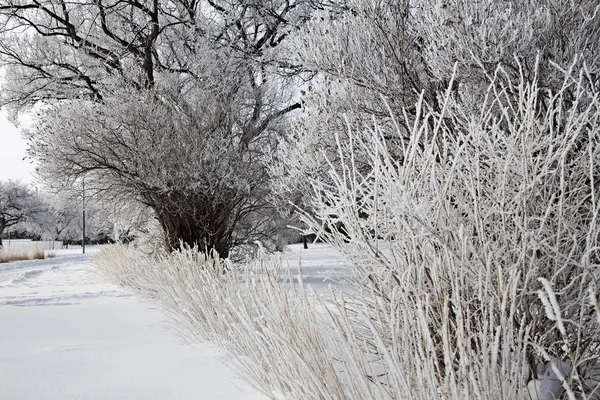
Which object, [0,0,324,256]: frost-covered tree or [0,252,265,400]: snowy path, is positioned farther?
[0,0,324,256]: frost-covered tree

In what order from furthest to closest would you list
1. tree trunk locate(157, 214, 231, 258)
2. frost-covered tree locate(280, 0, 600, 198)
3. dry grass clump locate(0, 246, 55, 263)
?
dry grass clump locate(0, 246, 55, 263) < tree trunk locate(157, 214, 231, 258) < frost-covered tree locate(280, 0, 600, 198)

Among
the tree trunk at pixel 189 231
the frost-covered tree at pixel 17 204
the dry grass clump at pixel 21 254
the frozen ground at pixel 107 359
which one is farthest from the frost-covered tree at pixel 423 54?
the frost-covered tree at pixel 17 204

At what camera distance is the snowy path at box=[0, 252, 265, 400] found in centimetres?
204

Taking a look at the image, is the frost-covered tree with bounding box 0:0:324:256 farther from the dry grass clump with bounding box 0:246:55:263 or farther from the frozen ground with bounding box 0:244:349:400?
the dry grass clump with bounding box 0:246:55:263

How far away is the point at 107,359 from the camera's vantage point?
2.63m

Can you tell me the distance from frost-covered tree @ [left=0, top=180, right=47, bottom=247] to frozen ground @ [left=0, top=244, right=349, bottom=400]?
37078mm

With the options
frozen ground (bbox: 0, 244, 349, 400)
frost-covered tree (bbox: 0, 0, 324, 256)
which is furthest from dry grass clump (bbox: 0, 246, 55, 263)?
frozen ground (bbox: 0, 244, 349, 400)

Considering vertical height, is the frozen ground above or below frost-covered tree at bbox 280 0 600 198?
below

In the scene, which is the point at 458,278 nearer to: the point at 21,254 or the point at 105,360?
the point at 105,360

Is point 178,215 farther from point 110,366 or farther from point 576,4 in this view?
point 576,4

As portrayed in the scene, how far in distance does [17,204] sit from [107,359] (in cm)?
4067

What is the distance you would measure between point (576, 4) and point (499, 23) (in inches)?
25.9

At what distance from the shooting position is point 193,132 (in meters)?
7.04

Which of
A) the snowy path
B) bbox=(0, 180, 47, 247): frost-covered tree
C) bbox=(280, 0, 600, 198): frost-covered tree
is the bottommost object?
the snowy path
